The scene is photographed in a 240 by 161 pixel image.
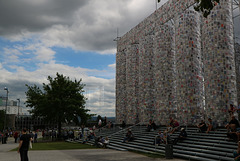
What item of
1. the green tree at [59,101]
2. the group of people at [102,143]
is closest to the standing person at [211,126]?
the group of people at [102,143]

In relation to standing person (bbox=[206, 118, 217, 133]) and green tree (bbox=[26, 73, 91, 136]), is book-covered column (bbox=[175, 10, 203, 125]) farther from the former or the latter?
green tree (bbox=[26, 73, 91, 136])

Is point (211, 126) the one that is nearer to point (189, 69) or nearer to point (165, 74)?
point (189, 69)

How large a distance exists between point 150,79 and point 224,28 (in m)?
10.9

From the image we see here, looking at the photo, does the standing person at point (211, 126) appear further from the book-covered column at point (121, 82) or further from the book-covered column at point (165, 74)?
the book-covered column at point (121, 82)

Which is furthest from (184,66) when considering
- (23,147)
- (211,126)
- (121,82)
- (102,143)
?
(121,82)

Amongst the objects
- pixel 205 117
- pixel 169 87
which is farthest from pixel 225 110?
pixel 169 87

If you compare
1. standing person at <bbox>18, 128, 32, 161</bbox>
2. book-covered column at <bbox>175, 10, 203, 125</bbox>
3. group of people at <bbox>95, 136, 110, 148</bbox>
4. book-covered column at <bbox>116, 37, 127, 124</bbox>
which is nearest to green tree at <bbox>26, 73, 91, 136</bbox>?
book-covered column at <bbox>116, 37, 127, 124</bbox>

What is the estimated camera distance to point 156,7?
25859mm

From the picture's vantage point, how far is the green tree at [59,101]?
27578mm

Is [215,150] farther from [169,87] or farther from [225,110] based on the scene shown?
[169,87]

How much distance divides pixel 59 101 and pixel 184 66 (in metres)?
15.4

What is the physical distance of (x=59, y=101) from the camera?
27.3m

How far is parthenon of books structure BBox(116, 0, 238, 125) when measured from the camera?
53.4 feet

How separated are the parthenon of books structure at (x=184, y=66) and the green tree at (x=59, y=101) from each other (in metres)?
6.50
